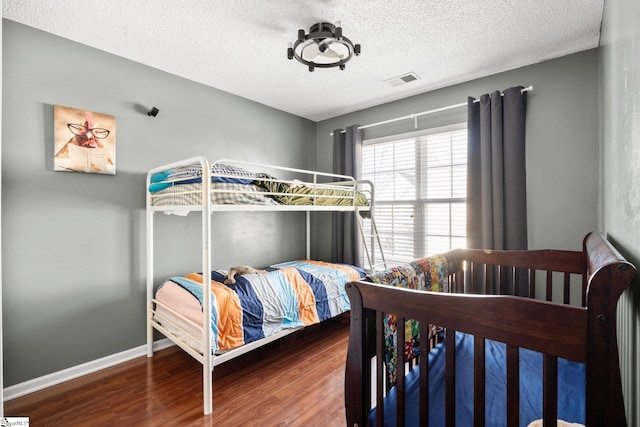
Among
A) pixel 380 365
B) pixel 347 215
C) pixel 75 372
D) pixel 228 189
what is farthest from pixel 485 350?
pixel 75 372

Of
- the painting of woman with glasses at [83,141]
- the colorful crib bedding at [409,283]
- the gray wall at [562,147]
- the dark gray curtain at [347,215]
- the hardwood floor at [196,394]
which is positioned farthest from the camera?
the dark gray curtain at [347,215]

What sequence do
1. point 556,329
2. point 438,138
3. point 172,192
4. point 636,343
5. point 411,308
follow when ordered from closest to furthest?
1. point 556,329
2. point 636,343
3. point 411,308
4. point 172,192
5. point 438,138

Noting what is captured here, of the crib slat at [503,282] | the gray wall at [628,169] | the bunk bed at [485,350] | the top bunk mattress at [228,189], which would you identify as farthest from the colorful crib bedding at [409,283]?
the top bunk mattress at [228,189]

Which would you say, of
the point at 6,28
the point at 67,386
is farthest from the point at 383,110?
the point at 67,386

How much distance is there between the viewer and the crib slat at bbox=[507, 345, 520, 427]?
2.41 ft

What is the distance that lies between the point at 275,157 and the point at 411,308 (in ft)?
9.41

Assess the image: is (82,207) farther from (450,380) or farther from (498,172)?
(498,172)

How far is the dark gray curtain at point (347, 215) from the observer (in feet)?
11.1

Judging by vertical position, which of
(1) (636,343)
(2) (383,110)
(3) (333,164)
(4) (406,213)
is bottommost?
(1) (636,343)

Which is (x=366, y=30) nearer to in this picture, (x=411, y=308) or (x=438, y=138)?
(x=438, y=138)

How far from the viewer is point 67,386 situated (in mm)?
1969

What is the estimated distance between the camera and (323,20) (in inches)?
72.9

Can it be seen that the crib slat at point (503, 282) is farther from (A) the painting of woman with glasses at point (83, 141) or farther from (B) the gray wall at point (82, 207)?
(A) the painting of woman with glasses at point (83, 141)

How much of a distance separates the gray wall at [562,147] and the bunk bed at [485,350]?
0.86 meters
